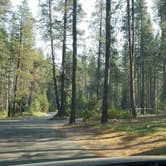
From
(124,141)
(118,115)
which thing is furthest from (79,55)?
(124,141)

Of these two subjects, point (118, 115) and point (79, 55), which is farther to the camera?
point (79, 55)

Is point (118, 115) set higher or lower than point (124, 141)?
higher

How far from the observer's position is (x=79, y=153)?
52.5 feet

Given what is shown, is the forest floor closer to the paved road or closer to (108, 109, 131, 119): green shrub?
the paved road

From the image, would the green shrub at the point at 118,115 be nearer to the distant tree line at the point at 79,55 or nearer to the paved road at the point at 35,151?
the distant tree line at the point at 79,55

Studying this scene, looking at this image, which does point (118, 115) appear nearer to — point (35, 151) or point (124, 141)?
point (124, 141)

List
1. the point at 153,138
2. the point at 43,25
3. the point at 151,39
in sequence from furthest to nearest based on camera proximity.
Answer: the point at 151,39 < the point at 43,25 < the point at 153,138

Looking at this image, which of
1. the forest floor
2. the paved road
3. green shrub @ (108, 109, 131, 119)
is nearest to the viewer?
the paved road

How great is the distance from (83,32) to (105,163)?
45191 millimetres

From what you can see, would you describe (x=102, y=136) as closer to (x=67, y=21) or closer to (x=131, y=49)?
(x=131, y=49)

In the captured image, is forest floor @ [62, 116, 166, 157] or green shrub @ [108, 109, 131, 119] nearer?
forest floor @ [62, 116, 166, 157]

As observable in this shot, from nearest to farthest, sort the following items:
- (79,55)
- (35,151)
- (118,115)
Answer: (35,151)
(118,115)
(79,55)

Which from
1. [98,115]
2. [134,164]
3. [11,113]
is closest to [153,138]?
[134,164]

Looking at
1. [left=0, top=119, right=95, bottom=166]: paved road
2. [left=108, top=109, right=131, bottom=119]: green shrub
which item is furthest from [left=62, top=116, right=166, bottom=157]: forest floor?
[left=108, top=109, right=131, bottom=119]: green shrub
